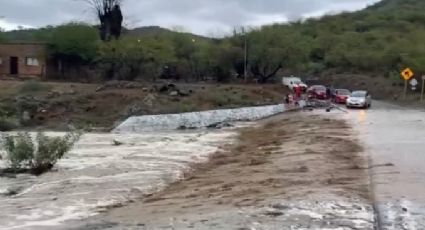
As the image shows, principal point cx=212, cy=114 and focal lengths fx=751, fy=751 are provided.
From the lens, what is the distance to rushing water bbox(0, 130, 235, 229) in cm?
1444

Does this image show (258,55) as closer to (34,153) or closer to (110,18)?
(110,18)

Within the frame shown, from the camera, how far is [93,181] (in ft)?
63.7

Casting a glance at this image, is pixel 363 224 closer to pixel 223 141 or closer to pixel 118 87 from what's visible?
pixel 223 141

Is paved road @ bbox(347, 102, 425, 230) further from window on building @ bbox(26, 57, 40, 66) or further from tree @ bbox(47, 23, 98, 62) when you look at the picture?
window on building @ bbox(26, 57, 40, 66)

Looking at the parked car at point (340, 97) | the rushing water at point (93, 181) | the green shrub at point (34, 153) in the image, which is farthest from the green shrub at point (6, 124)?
the parked car at point (340, 97)

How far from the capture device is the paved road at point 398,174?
496 inches

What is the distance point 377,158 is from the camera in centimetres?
2328

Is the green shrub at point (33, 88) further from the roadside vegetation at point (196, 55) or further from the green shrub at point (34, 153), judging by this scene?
the green shrub at point (34, 153)

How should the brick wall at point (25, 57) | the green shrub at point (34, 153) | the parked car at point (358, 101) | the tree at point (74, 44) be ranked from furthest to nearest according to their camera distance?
the tree at point (74, 44) < the brick wall at point (25, 57) < the parked car at point (358, 101) < the green shrub at point (34, 153)

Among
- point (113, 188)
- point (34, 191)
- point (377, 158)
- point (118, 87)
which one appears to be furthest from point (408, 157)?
point (118, 87)

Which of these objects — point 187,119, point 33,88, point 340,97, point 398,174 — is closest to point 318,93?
point 340,97

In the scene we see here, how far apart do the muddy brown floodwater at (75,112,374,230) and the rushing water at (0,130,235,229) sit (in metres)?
0.64

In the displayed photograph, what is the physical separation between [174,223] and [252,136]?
1026 inches

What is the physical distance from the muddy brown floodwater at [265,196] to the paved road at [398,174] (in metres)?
0.35
